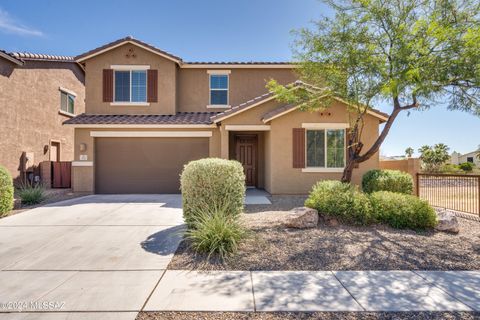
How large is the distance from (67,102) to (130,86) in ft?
23.4

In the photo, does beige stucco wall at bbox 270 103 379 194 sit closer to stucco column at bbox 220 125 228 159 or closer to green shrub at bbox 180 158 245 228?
stucco column at bbox 220 125 228 159

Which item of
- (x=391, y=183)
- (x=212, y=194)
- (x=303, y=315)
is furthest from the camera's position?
(x=391, y=183)

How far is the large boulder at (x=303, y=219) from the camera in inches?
265

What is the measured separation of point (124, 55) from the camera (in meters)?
13.7

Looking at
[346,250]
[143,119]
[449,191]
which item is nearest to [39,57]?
[143,119]

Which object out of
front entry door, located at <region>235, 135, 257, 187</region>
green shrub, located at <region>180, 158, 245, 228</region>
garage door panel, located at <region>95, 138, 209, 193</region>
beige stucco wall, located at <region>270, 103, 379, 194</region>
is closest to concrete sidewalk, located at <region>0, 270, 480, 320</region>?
green shrub, located at <region>180, 158, 245, 228</region>

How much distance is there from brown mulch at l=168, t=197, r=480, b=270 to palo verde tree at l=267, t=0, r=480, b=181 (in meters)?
3.24

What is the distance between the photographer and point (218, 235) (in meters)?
5.20

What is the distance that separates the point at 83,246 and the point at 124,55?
11.3 m

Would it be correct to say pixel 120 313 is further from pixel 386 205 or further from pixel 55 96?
pixel 55 96

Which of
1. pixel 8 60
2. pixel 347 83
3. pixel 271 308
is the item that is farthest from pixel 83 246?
pixel 8 60

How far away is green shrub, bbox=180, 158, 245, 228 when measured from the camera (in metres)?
6.10

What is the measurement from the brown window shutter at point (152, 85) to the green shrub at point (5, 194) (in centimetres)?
706

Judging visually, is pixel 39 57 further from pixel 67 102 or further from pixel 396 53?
pixel 396 53
